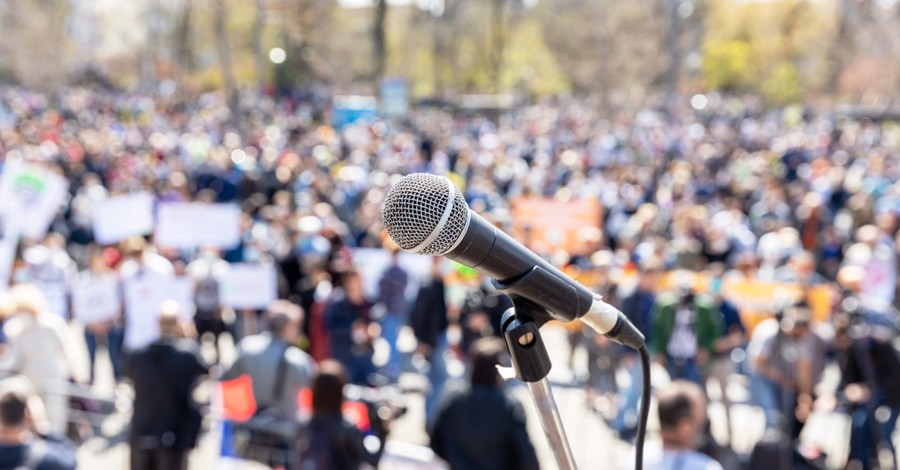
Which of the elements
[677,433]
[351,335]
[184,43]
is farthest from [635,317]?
[184,43]

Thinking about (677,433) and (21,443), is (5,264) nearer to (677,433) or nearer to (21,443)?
(21,443)

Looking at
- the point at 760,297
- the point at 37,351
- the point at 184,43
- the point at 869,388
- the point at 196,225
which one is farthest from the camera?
the point at 184,43

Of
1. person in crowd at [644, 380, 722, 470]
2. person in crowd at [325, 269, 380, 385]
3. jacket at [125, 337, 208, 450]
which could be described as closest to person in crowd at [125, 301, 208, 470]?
jacket at [125, 337, 208, 450]

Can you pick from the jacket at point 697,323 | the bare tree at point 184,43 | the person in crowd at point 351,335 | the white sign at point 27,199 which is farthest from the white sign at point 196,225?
the bare tree at point 184,43

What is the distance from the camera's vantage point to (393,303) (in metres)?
8.71

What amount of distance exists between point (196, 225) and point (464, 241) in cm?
912

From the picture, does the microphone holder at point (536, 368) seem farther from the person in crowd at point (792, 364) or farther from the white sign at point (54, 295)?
the white sign at point (54, 295)

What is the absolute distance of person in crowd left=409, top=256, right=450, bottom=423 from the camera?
A: 8.16 meters

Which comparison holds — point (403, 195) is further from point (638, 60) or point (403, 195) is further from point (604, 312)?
point (638, 60)

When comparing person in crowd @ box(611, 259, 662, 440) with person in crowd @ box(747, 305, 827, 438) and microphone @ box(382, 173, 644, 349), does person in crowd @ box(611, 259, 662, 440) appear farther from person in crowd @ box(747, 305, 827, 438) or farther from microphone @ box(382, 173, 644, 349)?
microphone @ box(382, 173, 644, 349)

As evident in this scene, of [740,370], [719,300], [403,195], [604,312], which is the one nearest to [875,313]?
[719,300]

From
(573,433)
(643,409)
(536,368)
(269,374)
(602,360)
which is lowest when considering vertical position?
(573,433)

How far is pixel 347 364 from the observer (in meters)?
7.70

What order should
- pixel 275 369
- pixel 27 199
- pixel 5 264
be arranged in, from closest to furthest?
pixel 275 369
pixel 5 264
pixel 27 199
